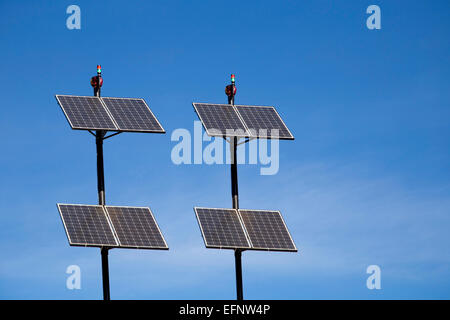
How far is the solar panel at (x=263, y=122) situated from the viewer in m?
50.8

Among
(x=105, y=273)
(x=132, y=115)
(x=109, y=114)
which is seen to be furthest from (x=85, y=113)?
(x=105, y=273)

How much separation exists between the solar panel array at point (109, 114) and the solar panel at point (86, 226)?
336 cm

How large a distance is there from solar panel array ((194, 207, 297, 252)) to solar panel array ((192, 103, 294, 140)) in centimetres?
338

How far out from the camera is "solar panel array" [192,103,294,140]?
165ft

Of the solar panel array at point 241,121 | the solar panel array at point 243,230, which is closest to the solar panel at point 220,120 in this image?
the solar panel array at point 241,121

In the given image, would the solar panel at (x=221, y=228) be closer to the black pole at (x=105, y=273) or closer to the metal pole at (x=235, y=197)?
the metal pole at (x=235, y=197)

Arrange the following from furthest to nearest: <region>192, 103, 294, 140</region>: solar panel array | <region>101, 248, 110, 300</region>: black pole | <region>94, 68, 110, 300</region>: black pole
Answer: <region>192, 103, 294, 140</region>: solar panel array → <region>94, 68, 110, 300</region>: black pole → <region>101, 248, 110, 300</region>: black pole

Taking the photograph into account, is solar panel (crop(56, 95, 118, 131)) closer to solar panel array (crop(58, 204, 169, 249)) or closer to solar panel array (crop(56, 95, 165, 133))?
solar panel array (crop(56, 95, 165, 133))

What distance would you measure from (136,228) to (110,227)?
115 centimetres

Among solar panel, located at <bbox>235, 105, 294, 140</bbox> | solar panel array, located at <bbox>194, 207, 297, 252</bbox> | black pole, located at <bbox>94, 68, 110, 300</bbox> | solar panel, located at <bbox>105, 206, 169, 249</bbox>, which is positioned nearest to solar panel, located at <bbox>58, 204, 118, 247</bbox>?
solar panel, located at <bbox>105, 206, 169, 249</bbox>
